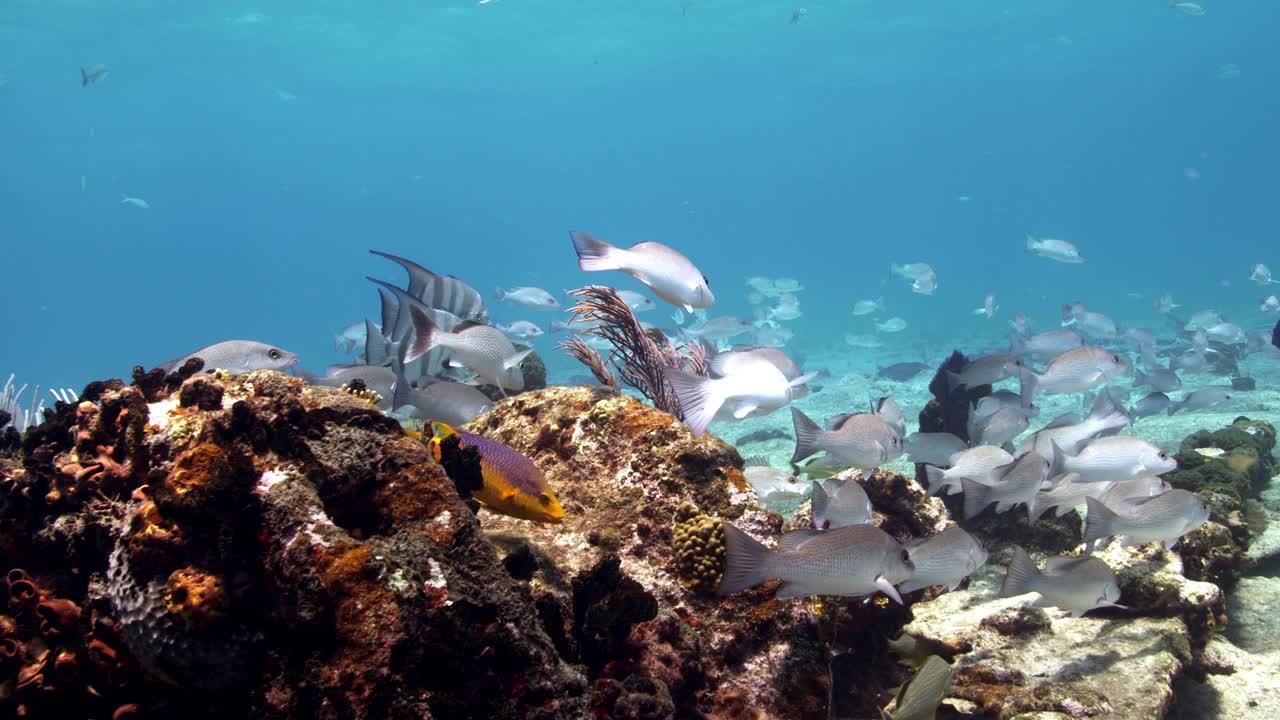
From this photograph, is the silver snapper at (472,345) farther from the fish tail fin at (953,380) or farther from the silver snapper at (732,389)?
the fish tail fin at (953,380)

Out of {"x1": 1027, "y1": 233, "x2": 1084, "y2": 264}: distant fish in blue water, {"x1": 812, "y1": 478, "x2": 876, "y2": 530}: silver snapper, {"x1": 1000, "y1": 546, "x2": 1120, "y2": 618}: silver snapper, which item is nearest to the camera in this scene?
{"x1": 1000, "y1": 546, "x2": 1120, "y2": 618}: silver snapper

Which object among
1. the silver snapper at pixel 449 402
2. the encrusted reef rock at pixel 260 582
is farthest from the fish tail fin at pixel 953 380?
the encrusted reef rock at pixel 260 582

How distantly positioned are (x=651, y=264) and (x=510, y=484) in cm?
177

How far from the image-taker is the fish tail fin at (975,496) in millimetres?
4617

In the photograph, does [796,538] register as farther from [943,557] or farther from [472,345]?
[472,345]

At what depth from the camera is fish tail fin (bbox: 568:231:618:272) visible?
3.98 meters

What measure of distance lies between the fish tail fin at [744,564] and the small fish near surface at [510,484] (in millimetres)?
923

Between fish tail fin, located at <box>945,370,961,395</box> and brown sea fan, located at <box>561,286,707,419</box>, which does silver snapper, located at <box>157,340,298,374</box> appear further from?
fish tail fin, located at <box>945,370,961,395</box>

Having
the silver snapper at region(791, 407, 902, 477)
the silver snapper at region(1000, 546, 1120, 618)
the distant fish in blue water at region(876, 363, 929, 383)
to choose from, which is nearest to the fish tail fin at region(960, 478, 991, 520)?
the silver snapper at region(791, 407, 902, 477)

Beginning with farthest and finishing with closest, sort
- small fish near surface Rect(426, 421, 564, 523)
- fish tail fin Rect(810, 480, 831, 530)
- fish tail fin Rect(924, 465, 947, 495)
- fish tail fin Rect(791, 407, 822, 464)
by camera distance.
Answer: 1. fish tail fin Rect(924, 465, 947, 495)
2. fish tail fin Rect(791, 407, 822, 464)
3. fish tail fin Rect(810, 480, 831, 530)
4. small fish near surface Rect(426, 421, 564, 523)

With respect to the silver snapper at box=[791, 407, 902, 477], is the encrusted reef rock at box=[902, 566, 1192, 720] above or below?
below

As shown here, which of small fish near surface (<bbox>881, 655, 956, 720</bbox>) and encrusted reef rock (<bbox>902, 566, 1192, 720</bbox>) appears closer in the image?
small fish near surface (<bbox>881, 655, 956, 720</bbox>)

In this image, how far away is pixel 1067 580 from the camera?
353cm

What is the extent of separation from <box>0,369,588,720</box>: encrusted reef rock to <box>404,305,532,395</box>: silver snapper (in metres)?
1.82
